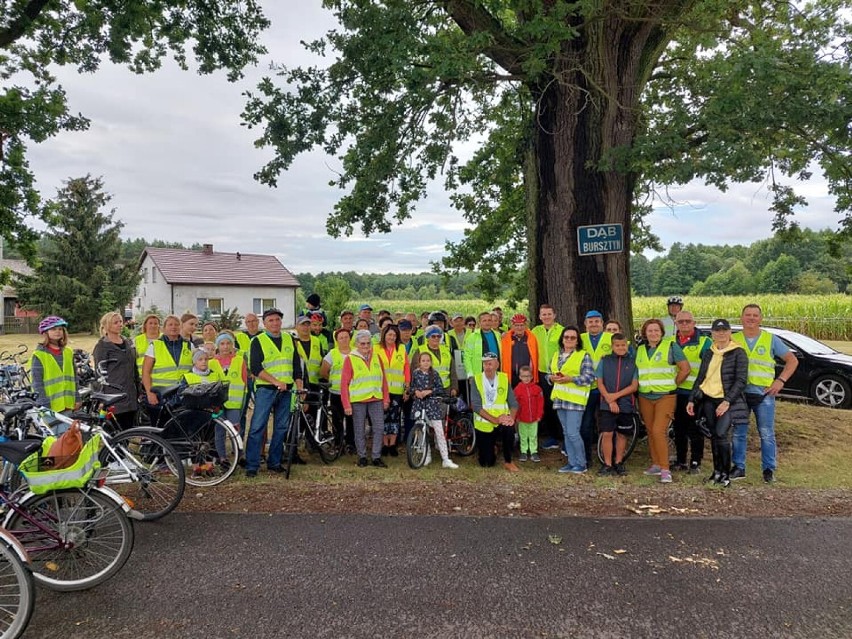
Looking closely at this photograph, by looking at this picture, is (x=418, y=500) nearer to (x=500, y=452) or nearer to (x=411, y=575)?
(x=411, y=575)

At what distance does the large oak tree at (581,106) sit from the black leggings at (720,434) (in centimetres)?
249

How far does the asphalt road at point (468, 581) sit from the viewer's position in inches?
125

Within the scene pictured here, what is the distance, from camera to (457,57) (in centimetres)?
645

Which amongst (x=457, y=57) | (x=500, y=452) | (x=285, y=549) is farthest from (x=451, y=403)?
(x=457, y=57)

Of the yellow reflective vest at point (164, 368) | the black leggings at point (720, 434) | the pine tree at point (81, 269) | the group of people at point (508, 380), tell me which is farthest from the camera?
the pine tree at point (81, 269)

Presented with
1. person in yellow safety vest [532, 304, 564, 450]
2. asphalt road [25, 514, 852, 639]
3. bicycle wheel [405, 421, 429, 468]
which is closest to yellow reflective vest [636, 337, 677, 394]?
person in yellow safety vest [532, 304, 564, 450]

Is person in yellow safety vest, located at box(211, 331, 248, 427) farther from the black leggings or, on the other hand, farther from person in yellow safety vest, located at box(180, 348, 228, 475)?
the black leggings

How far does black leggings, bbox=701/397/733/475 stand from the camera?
5.72 metres

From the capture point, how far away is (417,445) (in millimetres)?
6742

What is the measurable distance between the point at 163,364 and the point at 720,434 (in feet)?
21.2

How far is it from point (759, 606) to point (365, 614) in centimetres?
253

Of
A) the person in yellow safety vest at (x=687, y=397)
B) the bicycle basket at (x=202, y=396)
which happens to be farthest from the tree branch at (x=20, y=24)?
the person in yellow safety vest at (x=687, y=397)

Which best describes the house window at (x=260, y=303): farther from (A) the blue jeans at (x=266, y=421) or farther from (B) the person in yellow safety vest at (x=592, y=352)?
(B) the person in yellow safety vest at (x=592, y=352)

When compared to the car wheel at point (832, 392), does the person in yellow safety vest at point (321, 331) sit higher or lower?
higher
